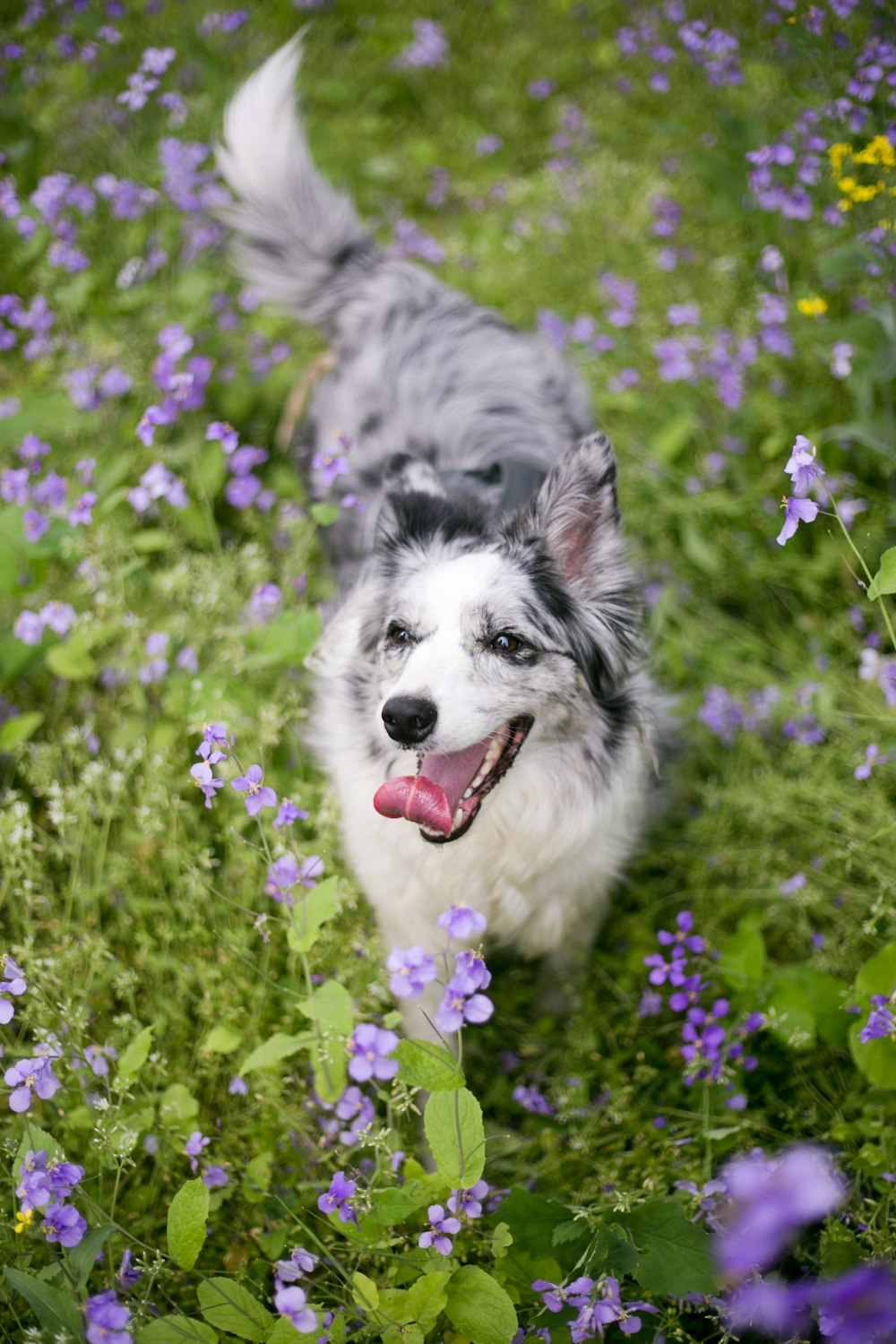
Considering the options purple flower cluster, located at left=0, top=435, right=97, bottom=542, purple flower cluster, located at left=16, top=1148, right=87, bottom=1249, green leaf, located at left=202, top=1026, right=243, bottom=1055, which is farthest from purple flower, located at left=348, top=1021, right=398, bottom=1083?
purple flower cluster, located at left=0, top=435, right=97, bottom=542

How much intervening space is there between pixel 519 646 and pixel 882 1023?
1.09 m

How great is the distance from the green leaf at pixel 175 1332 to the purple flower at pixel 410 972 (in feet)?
2.11

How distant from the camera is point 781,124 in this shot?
3.39 m

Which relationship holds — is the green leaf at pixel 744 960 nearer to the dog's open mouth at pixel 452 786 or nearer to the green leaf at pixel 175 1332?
the dog's open mouth at pixel 452 786

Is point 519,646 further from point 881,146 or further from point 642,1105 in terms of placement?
point 881,146

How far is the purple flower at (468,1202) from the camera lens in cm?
157

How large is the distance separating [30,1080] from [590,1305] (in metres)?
1.03

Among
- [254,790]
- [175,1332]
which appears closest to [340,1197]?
[175,1332]

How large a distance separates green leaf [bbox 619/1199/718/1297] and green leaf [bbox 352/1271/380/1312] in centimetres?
46

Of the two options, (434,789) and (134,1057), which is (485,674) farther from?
(134,1057)

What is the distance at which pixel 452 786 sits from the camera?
2.08m

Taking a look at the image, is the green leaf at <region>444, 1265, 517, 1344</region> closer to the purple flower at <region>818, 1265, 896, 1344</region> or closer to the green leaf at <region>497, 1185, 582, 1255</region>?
the green leaf at <region>497, 1185, 582, 1255</region>

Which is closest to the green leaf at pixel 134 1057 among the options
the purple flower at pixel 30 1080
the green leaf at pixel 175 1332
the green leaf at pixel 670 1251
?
the purple flower at pixel 30 1080

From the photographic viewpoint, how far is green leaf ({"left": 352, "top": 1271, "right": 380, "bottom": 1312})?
4.92 ft
